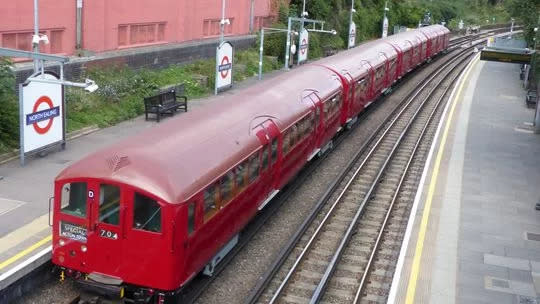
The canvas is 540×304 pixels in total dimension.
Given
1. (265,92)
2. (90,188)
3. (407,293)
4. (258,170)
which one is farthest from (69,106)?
(407,293)

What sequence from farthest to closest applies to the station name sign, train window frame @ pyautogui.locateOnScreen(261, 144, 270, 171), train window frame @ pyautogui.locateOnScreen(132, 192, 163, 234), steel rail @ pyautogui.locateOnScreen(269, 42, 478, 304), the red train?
1. the station name sign
2. train window frame @ pyautogui.locateOnScreen(261, 144, 270, 171)
3. steel rail @ pyautogui.locateOnScreen(269, 42, 478, 304)
4. the red train
5. train window frame @ pyautogui.locateOnScreen(132, 192, 163, 234)

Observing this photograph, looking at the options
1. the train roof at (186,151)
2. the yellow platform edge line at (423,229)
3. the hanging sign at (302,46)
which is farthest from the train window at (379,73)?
the train roof at (186,151)

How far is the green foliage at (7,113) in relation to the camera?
651 inches

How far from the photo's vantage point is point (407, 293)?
1072cm

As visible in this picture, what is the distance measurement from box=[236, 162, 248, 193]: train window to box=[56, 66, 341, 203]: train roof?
16cm

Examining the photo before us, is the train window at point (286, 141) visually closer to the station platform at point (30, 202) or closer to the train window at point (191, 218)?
the station platform at point (30, 202)

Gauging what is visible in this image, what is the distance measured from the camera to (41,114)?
15.9 meters

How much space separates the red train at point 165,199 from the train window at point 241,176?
20mm

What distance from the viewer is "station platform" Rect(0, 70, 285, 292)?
414 inches

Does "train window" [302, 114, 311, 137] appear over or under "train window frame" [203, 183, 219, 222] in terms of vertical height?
over

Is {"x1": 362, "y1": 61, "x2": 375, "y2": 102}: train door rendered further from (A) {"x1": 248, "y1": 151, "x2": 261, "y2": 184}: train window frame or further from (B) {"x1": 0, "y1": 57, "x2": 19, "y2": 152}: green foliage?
(B) {"x1": 0, "y1": 57, "x2": 19, "y2": 152}: green foliage

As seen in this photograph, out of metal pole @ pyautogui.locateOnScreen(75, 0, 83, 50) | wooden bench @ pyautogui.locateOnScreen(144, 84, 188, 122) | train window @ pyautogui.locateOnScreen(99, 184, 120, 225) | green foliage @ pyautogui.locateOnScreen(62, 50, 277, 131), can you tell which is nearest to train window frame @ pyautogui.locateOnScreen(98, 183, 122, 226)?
train window @ pyautogui.locateOnScreen(99, 184, 120, 225)

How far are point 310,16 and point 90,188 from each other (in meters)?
37.9

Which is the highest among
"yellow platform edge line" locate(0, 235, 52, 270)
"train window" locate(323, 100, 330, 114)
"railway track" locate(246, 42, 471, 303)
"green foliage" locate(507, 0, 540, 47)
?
"green foliage" locate(507, 0, 540, 47)
